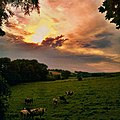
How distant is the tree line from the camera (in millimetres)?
90438

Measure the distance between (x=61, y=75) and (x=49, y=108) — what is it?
188ft

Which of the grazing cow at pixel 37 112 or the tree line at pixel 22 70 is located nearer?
the grazing cow at pixel 37 112

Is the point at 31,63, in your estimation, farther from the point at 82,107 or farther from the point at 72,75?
the point at 82,107

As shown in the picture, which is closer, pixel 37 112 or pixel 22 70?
pixel 37 112

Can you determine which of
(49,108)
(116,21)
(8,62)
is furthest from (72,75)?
(116,21)

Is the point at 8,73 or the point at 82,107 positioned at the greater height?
the point at 8,73

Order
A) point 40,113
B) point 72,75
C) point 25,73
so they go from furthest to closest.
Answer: point 72,75, point 25,73, point 40,113

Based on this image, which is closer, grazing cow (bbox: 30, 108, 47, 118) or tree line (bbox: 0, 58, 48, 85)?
grazing cow (bbox: 30, 108, 47, 118)

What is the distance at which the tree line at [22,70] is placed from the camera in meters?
90.4

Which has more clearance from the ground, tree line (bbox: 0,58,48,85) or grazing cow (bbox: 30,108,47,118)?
tree line (bbox: 0,58,48,85)

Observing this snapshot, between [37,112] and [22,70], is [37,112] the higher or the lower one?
the lower one

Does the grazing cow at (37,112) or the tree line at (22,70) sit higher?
the tree line at (22,70)

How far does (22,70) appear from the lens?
9625cm

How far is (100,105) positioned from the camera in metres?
43.0
